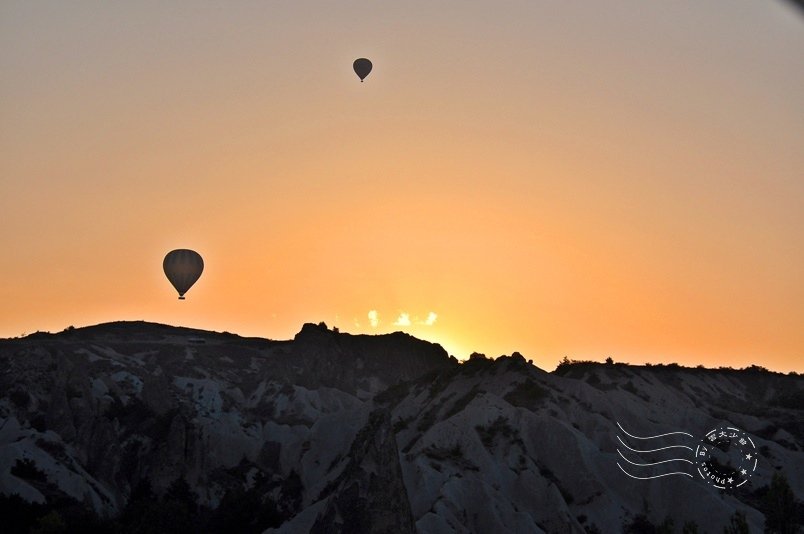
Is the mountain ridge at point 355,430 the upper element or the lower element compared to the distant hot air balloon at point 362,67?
lower

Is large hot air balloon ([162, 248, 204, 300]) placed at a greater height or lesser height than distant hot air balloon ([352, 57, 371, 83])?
lesser

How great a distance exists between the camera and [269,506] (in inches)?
3787

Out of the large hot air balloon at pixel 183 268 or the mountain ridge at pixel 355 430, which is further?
the mountain ridge at pixel 355 430

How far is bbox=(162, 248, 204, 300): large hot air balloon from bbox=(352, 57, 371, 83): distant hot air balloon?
22.3 m

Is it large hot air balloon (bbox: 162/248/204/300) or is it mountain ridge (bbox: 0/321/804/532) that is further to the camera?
mountain ridge (bbox: 0/321/804/532)

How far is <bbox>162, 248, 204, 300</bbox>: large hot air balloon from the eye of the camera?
276ft

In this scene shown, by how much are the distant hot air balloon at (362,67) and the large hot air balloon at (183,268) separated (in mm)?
22257

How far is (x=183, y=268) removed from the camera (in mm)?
84625

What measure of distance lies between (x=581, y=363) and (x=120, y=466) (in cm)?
7387

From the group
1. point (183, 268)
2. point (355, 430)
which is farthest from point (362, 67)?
point (355, 430)

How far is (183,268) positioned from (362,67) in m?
24.3

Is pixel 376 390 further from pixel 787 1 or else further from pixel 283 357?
pixel 787 1

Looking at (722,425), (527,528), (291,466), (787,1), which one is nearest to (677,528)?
(527,528)

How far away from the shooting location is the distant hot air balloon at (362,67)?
85.9 metres
